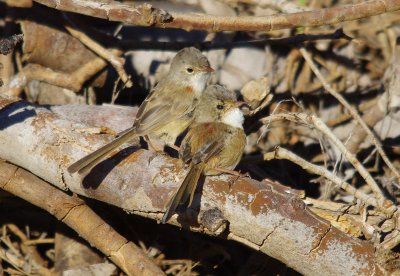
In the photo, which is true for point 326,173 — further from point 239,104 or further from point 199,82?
point 199,82

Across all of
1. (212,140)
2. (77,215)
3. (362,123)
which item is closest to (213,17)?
(212,140)

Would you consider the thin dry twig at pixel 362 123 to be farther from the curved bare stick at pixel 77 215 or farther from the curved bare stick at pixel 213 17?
the curved bare stick at pixel 77 215

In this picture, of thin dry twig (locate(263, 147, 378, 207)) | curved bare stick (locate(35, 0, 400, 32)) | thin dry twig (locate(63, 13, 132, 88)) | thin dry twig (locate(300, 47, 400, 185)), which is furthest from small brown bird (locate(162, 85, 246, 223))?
thin dry twig (locate(300, 47, 400, 185))

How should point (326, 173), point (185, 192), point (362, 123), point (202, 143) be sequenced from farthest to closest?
point (362, 123), point (202, 143), point (326, 173), point (185, 192)

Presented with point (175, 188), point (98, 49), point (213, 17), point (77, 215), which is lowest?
point (77, 215)

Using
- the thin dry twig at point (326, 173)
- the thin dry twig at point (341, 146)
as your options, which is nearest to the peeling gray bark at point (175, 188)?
the thin dry twig at point (326, 173)


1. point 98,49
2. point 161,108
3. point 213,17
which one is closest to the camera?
point 213,17
